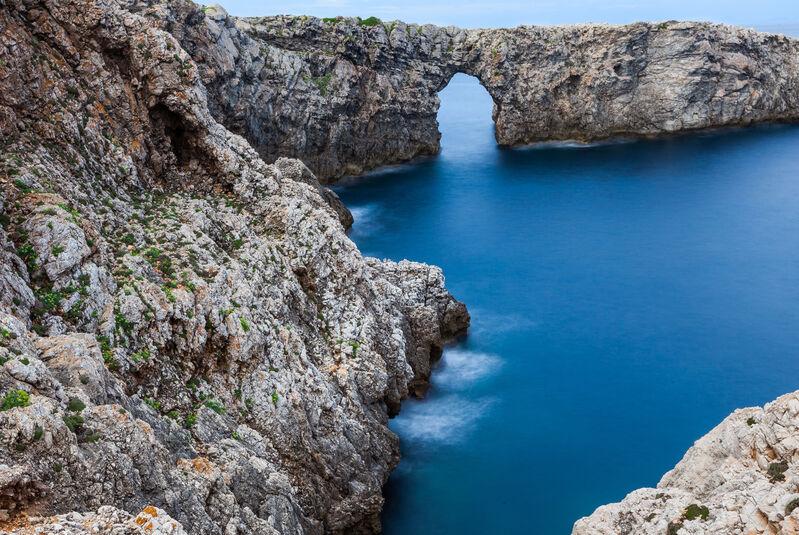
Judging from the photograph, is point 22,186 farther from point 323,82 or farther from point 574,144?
point 574,144

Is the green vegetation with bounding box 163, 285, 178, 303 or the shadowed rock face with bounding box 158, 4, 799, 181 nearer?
the green vegetation with bounding box 163, 285, 178, 303

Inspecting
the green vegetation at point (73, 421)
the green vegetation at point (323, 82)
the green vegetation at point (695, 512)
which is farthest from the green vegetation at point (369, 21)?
the green vegetation at point (73, 421)

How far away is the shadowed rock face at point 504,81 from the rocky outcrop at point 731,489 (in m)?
73.6

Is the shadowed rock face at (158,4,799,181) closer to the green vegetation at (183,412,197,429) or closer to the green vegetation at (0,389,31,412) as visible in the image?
the green vegetation at (183,412,197,429)

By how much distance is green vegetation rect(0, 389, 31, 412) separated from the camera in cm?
1914

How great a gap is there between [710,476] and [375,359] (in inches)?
736

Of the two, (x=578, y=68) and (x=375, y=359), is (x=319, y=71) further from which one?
(x=375, y=359)

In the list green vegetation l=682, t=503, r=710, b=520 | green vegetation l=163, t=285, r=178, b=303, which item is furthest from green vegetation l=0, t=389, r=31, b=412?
green vegetation l=682, t=503, r=710, b=520

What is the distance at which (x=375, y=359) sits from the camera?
40.7m

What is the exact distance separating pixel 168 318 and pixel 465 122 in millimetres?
124132

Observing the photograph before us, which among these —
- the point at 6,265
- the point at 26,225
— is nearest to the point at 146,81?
the point at 26,225

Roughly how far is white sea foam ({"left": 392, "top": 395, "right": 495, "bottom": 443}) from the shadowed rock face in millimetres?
52970

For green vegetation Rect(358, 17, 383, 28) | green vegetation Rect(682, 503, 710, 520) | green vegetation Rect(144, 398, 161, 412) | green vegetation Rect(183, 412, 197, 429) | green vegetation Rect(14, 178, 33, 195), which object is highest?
green vegetation Rect(358, 17, 383, 28)

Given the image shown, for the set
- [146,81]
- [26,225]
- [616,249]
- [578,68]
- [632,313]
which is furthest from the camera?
[578,68]
